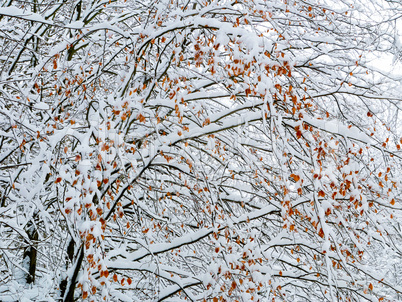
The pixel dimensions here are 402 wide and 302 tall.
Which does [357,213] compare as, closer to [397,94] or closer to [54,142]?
[397,94]

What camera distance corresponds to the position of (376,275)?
353cm

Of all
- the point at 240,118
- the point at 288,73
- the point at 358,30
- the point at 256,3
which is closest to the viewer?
the point at 288,73

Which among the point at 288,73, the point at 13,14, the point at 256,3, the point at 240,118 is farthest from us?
the point at 240,118

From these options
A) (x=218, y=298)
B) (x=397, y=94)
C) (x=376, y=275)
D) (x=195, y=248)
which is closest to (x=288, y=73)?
(x=397, y=94)

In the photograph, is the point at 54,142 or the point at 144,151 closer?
the point at 54,142

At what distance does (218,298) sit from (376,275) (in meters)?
1.52

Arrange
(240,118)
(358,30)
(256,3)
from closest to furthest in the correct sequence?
(256,3) < (240,118) < (358,30)

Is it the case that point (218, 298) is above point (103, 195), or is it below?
below

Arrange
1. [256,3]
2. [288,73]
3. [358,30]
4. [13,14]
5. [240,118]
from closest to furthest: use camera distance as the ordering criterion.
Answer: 1. [288,73]
2. [13,14]
3. [256,3]
4. [240,118]
5. [358,30]

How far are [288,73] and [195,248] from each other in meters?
2.81

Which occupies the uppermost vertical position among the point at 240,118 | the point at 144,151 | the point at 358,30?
the point at 358,30

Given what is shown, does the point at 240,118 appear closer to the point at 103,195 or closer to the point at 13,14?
the point at 103,195

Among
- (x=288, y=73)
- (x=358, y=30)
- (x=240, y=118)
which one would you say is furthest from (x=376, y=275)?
(x=358, y=30)

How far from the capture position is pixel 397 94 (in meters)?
3.49
